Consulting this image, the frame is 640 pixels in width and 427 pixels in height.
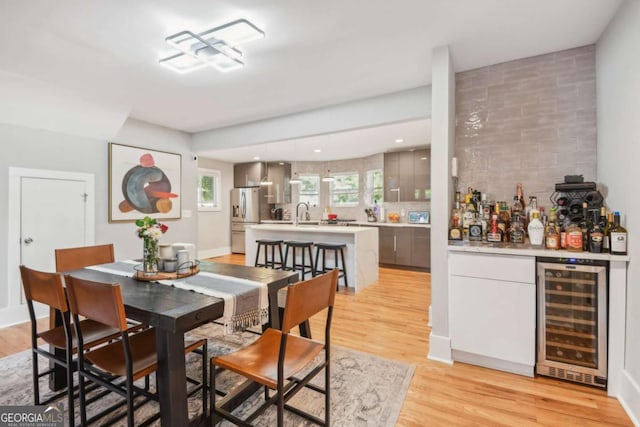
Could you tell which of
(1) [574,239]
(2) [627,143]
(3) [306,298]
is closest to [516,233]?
(1) [574,239]

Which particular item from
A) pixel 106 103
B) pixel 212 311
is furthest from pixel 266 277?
pixel 106 103

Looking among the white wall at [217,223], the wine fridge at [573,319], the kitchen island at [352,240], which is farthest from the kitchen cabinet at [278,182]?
the wine fridge at [573,319]

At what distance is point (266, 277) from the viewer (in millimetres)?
2066

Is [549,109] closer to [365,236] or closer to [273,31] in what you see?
[273,31]

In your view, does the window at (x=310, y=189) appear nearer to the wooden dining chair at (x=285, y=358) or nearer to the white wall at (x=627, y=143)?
the white wall at (x=627, y=143)

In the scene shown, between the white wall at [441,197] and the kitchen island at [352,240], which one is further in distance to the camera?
the kitchen island at [352,240]

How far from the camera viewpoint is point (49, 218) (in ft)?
11.5

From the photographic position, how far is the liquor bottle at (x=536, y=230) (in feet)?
7.74

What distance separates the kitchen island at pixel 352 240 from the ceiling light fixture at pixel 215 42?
277cm

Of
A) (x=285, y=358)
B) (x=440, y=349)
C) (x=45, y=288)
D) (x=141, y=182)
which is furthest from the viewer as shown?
(x=141, y=182)

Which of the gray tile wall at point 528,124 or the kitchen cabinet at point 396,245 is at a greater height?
the gray tile wall at point 528,124

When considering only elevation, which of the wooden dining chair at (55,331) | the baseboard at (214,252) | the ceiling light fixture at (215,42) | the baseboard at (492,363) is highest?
the ceiling light fixture at (215,42)

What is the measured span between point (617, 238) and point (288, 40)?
2.65m

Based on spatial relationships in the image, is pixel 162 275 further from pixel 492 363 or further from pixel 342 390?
pixel 492 363
